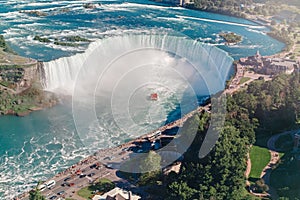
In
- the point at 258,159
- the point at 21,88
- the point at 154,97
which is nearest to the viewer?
the point at 258,159

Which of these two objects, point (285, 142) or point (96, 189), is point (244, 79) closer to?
point (285, 142)

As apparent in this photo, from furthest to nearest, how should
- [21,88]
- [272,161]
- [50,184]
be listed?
[21,88], [272,161], [50,184]

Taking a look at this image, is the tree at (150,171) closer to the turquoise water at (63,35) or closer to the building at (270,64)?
the turquoise water at (63,35)

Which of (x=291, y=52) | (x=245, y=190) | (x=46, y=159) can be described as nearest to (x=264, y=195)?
(x=245, y=190)

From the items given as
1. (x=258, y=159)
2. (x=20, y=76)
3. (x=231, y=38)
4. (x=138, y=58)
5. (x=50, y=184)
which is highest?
(x=231, y=38)

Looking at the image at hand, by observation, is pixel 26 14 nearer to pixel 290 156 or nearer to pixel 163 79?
pixel 163 79

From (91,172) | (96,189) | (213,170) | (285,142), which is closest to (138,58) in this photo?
(285,142)
